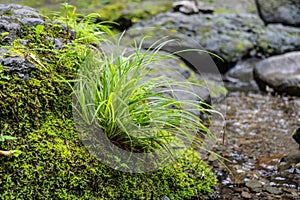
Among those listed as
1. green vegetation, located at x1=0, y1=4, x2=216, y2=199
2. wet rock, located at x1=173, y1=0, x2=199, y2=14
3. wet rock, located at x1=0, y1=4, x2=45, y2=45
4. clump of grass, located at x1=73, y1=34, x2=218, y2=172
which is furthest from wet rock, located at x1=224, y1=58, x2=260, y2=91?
wet rock, located at x1=0, y1=4, x2=45, y2=45

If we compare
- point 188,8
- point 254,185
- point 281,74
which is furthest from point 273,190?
point 188,8

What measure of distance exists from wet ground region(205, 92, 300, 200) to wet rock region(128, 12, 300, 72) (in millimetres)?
1246

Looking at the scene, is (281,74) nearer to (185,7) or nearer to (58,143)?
(185,7)

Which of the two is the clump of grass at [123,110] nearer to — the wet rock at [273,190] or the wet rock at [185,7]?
the wet rock at [273,190]

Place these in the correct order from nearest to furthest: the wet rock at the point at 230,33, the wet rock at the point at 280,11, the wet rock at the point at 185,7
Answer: the wet rock at the point at 230,33 < the wet rock at the point at 185,7 < the wet rock at the point at 280,11

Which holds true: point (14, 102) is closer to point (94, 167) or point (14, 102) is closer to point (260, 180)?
point (94, 167)

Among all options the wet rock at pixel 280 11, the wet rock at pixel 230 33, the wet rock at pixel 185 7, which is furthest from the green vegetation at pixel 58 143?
the wet rock at pixel 280 11

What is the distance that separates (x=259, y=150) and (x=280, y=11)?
409cm

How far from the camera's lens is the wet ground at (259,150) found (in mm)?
2541

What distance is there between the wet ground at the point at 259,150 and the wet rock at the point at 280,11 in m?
2.38

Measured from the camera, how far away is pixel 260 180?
2654mm

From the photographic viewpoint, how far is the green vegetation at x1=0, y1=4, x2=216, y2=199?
6.13 feet

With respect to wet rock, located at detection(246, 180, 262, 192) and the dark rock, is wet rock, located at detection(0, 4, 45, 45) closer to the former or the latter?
wet rock, located at detection(246, 180, 262, 192)

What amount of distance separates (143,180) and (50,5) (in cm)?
456
